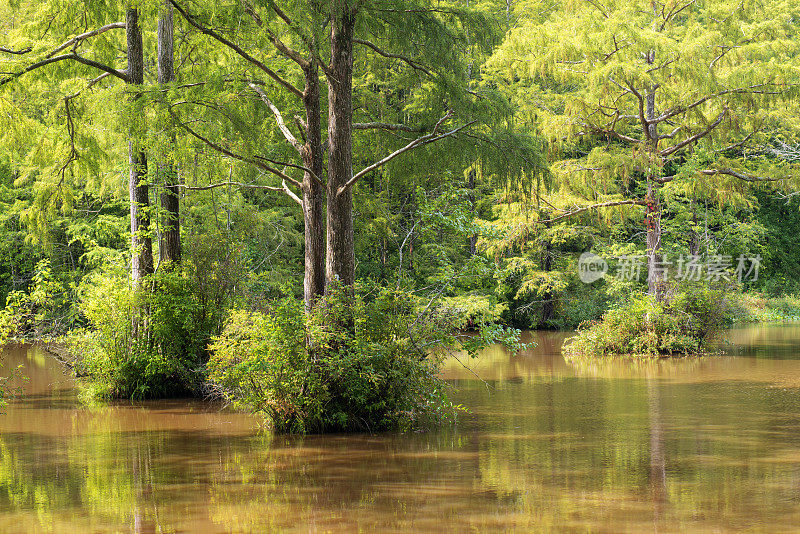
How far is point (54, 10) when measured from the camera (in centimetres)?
1492

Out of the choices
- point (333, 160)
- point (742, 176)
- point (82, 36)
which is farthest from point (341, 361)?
point (742, 176)

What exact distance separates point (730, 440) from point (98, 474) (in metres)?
6.75

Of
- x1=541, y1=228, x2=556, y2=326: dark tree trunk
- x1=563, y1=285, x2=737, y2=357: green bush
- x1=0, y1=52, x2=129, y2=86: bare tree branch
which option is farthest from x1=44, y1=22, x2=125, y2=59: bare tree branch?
x1=541, y1=228, x2=556, y2=326: dark tree trunk

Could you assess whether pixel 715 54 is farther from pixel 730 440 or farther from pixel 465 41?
pixel 730 440

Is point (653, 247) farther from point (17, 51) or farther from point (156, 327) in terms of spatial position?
point (17, 51)

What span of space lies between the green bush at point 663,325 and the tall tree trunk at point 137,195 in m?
10.6

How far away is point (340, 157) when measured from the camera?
10922 mm

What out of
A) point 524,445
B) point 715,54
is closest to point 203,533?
point 524,445

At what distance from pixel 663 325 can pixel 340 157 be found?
36.7 feet

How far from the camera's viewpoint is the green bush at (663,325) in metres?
19.2

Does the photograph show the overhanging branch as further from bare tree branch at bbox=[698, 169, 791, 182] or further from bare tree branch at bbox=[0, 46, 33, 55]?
bare tree branch at bbox=[698, 169, 791, 182]

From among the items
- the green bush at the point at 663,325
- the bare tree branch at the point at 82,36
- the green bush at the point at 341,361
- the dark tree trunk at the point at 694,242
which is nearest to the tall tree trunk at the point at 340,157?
the green bush at the point at 341,361

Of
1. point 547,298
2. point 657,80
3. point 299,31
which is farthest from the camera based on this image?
point 547,298

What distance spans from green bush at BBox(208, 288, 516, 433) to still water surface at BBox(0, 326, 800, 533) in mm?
390
